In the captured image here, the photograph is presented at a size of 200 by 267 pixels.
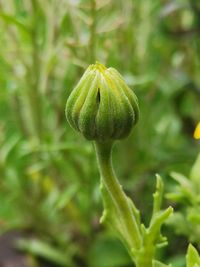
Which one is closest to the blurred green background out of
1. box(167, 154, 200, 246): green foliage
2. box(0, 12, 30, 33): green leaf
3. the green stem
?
box(0, 12, 30, 33): green leaf

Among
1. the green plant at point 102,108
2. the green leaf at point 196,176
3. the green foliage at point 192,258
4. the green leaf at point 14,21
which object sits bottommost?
the green foliage at point 192,258

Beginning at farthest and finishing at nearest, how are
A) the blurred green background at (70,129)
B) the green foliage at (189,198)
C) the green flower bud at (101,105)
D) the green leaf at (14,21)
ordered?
the blurred green background at (70,129)
the green leaf at (14,21)
the green foliage at (189,198)
the green flower bud at (101,105)

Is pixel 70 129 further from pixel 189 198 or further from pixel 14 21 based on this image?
pixel 189 198

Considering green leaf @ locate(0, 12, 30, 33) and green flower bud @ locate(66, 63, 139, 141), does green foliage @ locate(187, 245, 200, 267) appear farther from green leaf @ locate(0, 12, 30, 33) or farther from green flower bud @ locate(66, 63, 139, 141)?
green leaf @ locate(0, 12, 30, 33)

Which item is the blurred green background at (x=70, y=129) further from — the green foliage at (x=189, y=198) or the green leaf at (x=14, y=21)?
the green foliage at (x=189, y=198)

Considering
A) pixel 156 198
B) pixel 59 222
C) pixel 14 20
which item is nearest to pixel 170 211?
pixel 156 198

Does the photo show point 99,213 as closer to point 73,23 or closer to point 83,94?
point 73,23

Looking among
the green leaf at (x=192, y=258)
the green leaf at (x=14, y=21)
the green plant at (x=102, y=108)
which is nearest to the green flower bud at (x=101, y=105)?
the green plant at (x=102, y=108)
